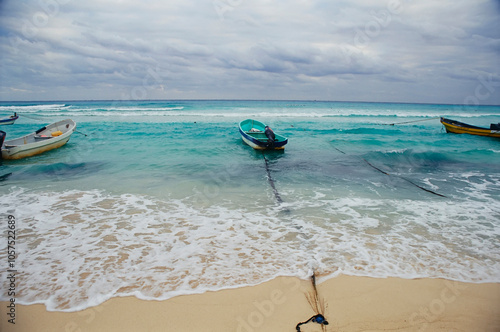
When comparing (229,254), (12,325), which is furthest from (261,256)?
(12,325)

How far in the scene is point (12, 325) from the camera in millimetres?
3201

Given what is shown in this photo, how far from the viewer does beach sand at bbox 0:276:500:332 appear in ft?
10.5

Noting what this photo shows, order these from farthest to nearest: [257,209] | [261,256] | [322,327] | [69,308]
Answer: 1. [257,209]
2. [261,256]
3. [69,308]
4. [322,327]

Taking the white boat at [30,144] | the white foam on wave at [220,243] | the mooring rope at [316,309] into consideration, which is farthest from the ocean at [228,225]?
the white boat at [30,144]

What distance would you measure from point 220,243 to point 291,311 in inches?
85.6

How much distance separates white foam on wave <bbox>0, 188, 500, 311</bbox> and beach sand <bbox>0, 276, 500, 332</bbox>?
23 cm

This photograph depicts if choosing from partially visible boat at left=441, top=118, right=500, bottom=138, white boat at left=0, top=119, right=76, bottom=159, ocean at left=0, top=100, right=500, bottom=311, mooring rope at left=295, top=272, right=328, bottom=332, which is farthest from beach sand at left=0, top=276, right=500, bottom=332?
partially visible boat at left=441, top=118, right=500, bottom=138

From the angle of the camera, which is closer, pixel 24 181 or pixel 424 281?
pixel 424 281

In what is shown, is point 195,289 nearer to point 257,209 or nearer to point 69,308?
point 69,308

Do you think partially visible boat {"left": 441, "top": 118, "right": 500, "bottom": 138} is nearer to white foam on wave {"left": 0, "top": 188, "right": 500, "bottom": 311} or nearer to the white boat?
white foam on wave {"left": 0, "top": 188, "right": 500, "bottom": 311}

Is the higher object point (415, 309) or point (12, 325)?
point (415, 309)

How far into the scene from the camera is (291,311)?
11.2ft

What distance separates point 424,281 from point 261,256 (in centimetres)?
260

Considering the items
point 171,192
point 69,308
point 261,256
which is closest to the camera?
point 69,308
